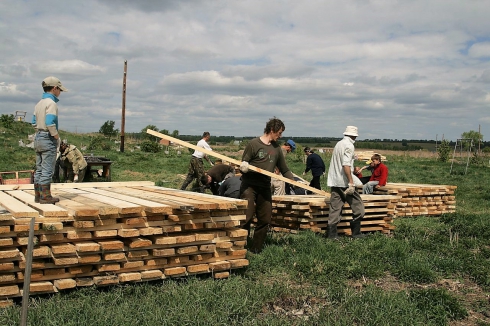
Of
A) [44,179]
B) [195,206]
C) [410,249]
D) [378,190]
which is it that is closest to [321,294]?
[195,206]

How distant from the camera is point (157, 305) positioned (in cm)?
455

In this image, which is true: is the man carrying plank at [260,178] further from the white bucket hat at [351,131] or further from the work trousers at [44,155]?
the work trousers at [44,155]

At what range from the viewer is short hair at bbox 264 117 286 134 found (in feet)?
23.0

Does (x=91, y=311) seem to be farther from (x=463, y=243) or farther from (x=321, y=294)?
(x=463, y=243)

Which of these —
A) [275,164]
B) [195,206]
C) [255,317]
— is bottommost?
[255,317]

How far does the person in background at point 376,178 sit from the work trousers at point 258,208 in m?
5.47

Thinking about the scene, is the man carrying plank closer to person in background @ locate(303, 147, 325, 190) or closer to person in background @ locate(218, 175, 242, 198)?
person in background @ locate(218, 175, 242, 198)

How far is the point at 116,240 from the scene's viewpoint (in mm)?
5098

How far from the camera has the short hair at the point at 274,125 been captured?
7.00 m

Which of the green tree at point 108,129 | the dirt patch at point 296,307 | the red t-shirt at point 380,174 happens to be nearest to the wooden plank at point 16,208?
the dirt patch at point 296,307

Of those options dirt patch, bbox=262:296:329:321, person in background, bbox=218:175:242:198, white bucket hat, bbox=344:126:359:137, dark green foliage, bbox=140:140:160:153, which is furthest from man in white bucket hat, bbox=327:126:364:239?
dark green foliage, bbox=140:140:160:153

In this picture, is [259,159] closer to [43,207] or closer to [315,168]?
[43,207]

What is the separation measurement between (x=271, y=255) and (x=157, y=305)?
2.47 metres

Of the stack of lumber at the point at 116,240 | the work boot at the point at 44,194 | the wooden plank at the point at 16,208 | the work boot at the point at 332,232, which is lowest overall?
the work boot at the point at 332,232
